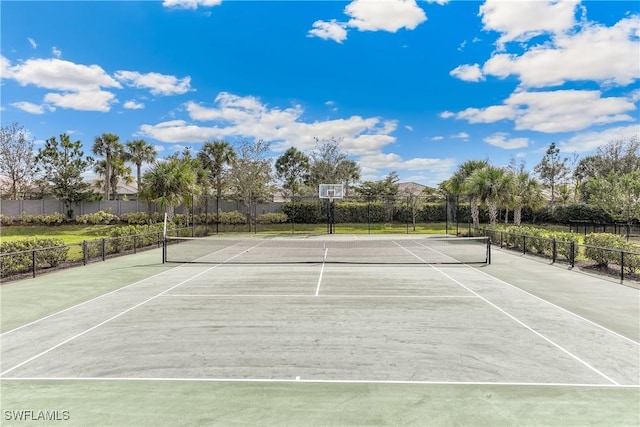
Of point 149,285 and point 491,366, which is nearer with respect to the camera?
point 491,366

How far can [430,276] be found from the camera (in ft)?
38.0

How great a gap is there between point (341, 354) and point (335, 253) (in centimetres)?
1209

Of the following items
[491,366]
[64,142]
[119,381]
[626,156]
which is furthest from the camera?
[626,156]

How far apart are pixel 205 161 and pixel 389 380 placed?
3650 cm

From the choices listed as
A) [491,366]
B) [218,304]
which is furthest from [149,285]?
[491,366]

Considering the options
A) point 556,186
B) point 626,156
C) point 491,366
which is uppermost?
point 626,156

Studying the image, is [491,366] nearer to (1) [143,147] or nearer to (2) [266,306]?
(2) [266,306]

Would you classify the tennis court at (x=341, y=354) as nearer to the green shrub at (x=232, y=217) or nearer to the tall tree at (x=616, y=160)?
the green shrub at (x=232, y=217)

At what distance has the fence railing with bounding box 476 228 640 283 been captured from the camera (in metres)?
11.3

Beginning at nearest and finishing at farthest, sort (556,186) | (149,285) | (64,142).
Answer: (149,285) → (64,142) → (556,186)

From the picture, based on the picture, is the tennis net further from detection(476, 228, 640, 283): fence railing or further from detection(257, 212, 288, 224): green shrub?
detection(257, 212, 288, 224): green shrub

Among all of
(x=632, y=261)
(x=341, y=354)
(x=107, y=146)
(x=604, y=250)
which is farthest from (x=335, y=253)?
(x=107, y=146)

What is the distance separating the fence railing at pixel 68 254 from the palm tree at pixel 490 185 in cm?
1872

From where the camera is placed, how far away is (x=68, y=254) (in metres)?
14.8
